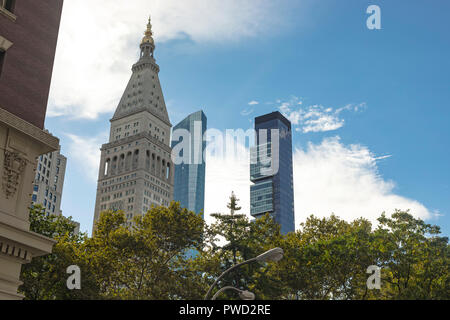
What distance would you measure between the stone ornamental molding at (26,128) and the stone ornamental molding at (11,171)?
110 cm

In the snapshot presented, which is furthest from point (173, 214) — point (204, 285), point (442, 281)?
point (442, 281)

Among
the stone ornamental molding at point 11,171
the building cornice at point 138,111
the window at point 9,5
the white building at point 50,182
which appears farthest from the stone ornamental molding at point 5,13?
the building cornice at point 138,111

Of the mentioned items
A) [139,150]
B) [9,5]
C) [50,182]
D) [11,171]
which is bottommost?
Answer: [11,171]

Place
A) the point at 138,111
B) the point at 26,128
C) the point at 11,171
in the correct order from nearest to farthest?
the point at 11,171, the point at 26,128, the point at 138,111

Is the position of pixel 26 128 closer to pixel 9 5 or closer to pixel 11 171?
pixel 11 171

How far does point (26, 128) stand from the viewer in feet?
67.4

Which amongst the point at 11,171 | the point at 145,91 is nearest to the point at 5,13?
the point at 11,171

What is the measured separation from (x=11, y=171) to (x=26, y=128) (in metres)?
2.05

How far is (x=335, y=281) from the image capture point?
41531 mm

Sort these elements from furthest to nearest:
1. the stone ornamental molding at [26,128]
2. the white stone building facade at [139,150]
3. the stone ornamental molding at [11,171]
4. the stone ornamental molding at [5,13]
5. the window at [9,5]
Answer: the white stone building facade at [139,150] < the window at [9,5] < the stone ornamental molding at [5,13] < the stone ornamental molding at [26,128] < the stone ornamental molding at [11,171]

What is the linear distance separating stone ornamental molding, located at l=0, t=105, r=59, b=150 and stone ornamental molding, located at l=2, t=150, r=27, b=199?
110 cm

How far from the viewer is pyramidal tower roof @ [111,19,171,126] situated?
15525 centimetres

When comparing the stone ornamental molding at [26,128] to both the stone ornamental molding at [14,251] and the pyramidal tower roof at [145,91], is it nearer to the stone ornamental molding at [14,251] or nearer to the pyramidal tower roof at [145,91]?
the stone ornamental molding at [14,251]

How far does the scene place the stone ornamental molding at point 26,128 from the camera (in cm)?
1964
